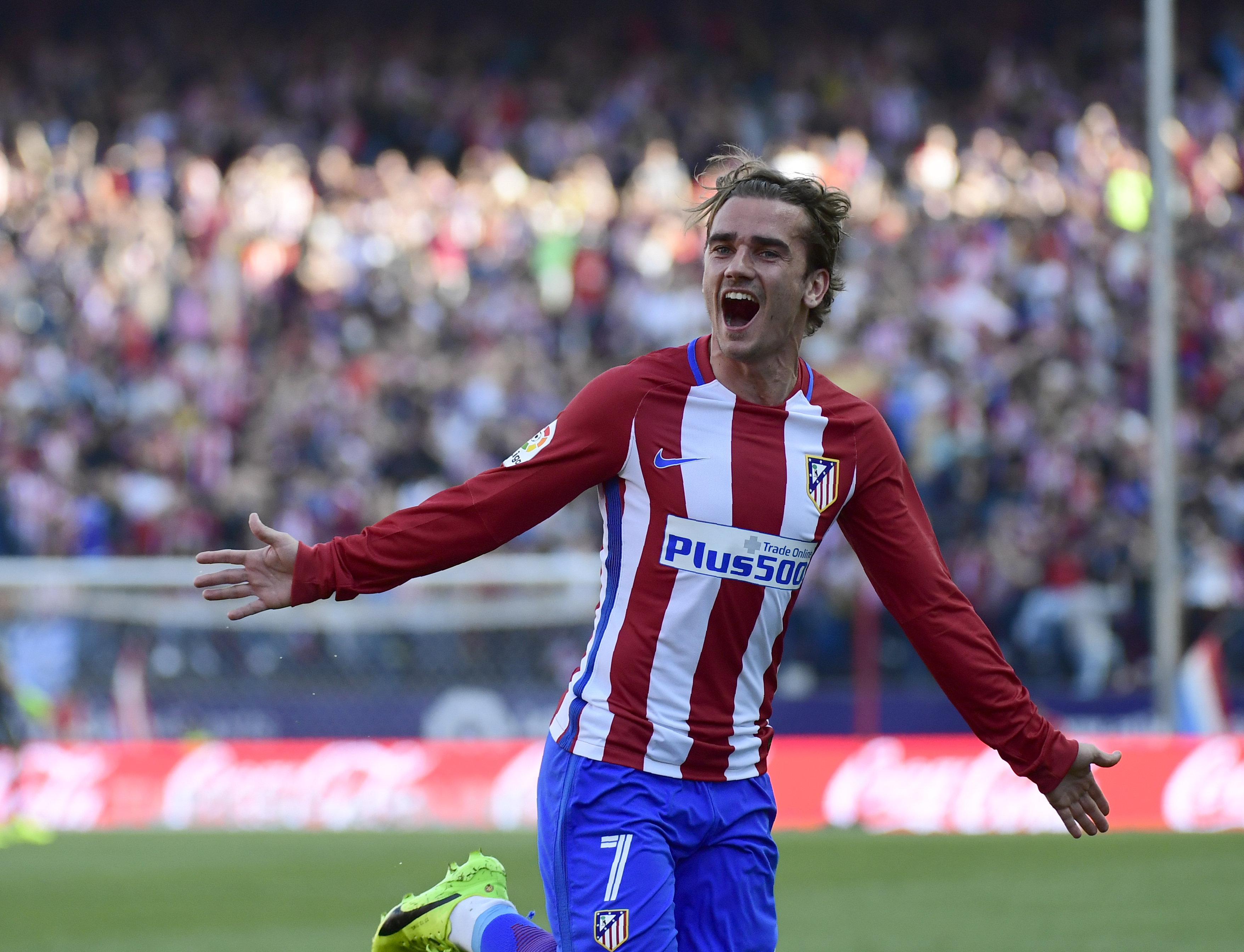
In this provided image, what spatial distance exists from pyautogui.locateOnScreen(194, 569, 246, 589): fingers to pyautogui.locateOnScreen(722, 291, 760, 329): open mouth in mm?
1214

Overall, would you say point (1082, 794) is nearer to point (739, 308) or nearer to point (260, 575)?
point (739, 308)

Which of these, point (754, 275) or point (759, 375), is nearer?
point (754, 275)

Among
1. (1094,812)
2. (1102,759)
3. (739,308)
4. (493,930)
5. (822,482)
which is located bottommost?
(493,930)

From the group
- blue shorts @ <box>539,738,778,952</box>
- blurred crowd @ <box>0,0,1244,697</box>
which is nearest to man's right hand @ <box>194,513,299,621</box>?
blue shorts @ <box>539,738,778,952</box>

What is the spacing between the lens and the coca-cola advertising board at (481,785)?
39.3ft

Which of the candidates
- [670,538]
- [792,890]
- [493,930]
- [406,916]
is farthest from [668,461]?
[792,890]

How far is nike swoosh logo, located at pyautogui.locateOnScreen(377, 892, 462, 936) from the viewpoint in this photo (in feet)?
16.0

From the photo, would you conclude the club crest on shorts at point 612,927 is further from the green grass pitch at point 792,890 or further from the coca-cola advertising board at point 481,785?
the coca-cola advertising board at point 481,785

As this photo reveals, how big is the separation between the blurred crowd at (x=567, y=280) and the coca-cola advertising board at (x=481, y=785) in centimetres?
166

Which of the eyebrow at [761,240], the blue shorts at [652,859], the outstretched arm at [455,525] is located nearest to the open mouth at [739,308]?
the eyebrow at [761,240]

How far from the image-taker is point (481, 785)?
42.0 ft

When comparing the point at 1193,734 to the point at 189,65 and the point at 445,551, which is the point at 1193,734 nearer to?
the point at 445,551

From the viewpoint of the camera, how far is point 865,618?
1393cm

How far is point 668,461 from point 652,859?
0.89 m
